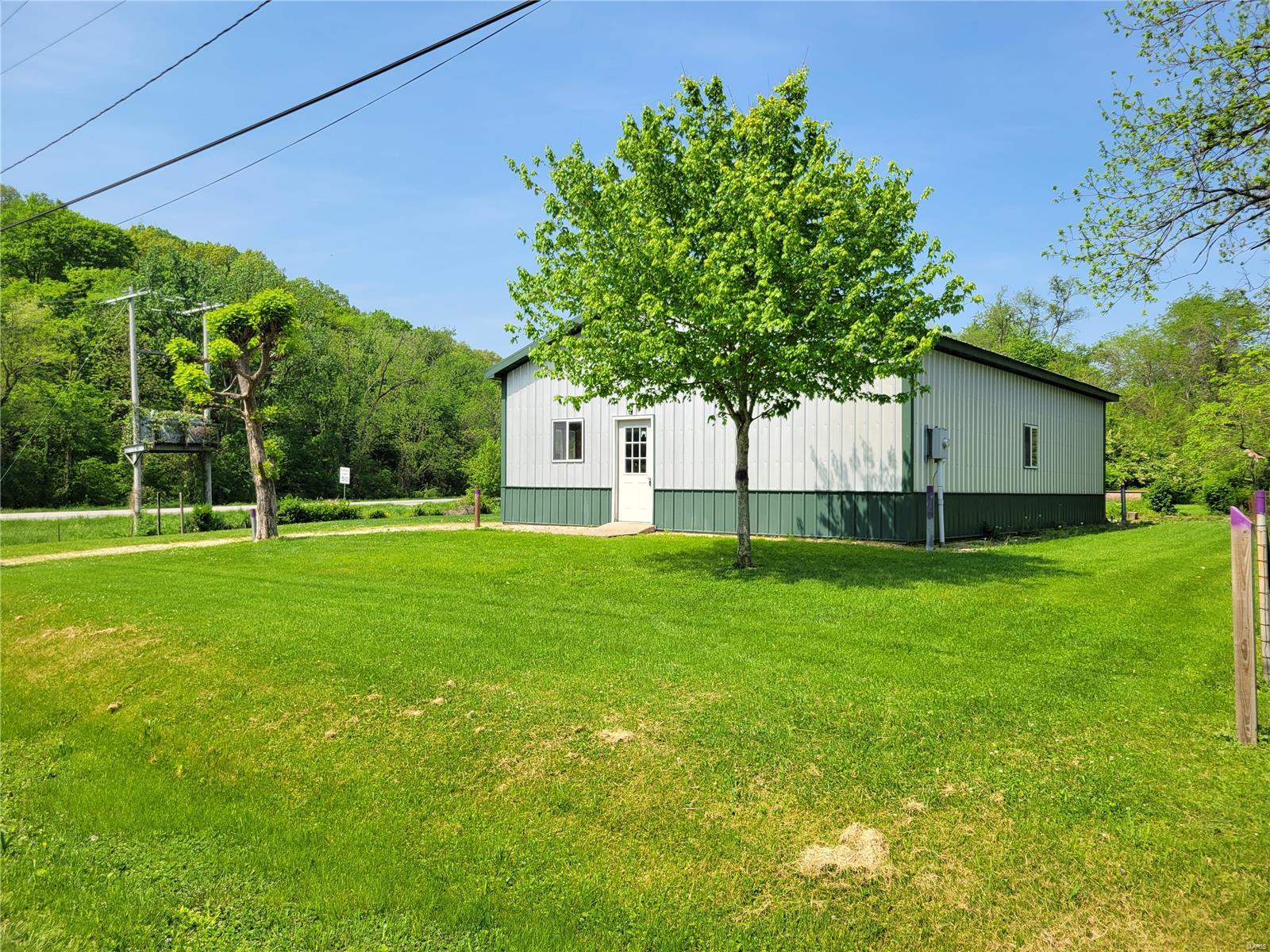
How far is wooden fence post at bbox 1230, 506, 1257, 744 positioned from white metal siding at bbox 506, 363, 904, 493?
946cm

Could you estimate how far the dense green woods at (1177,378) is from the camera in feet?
64.5

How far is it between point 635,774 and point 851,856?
4.61 ft

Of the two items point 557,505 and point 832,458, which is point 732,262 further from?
point 557,505

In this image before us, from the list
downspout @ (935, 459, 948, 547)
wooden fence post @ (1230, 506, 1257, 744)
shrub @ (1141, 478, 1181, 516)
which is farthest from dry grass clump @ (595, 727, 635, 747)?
shrub @ (1141, 478, 1181, 516)

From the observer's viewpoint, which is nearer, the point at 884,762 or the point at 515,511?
the point at 884,762

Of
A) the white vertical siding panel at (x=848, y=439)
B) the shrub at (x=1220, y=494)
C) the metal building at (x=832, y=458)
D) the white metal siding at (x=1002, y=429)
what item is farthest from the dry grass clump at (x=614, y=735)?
the shrub at (x=1220, y=494)

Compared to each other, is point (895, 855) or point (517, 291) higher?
point (517, 291)

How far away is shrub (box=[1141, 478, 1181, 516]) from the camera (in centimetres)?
2912

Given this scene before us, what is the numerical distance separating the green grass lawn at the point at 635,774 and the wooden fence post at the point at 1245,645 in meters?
0.15

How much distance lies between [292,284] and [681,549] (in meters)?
43.1

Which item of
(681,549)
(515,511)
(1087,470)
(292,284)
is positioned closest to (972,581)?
(681,549)

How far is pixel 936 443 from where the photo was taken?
1522cm

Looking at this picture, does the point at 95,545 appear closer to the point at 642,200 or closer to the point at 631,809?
the point at 642,200

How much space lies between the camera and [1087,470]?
74.6 feet
